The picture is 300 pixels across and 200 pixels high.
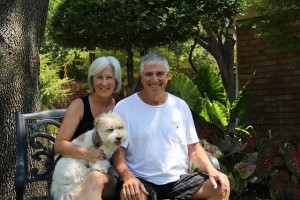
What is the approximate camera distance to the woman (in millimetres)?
3676

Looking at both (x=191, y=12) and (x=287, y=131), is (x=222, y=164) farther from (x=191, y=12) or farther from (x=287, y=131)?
(x=191, y=12)

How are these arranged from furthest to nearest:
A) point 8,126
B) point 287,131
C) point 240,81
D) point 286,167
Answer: point 240,81, point 287,131, point 286,167, point 8,126

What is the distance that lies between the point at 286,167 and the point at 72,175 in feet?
10.3

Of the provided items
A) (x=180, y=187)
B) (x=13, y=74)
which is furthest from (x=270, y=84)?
(x=180, y=187)

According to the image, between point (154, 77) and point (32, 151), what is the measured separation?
6.77 ft

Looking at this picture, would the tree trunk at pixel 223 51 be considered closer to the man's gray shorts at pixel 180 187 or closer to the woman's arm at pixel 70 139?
the man's gray shorts at pixel 180 187

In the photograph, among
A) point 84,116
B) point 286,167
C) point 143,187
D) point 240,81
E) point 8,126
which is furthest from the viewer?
point 240,81

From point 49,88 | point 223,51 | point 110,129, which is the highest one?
point 223,51

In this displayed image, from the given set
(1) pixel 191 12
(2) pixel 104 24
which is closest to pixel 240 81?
(1) pixel 191 12

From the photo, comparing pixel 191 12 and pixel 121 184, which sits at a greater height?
pixel 191 12

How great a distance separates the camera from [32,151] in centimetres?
546

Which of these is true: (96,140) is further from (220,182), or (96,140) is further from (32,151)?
(32,151)

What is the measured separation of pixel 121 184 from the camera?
3.80 metres

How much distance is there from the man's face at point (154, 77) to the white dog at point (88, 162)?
43cm
